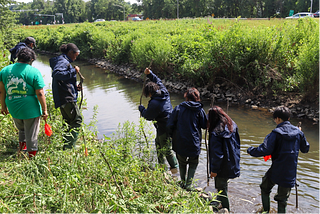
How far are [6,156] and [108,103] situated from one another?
7826mm

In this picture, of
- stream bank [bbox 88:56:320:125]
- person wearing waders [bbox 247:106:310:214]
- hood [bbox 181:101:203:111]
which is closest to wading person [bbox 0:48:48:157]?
hood [bbox 181:101:203:111]

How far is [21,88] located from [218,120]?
341 cm

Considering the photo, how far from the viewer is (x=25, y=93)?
4777mm

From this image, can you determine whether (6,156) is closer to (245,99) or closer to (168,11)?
(245,99)

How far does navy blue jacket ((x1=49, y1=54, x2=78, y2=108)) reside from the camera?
536 cm

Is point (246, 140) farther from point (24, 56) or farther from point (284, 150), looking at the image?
point (24, 56)

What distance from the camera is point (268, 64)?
11.4m

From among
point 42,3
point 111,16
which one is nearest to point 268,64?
point 111,16

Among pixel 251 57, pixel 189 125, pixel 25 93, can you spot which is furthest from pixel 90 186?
pixel 251 57

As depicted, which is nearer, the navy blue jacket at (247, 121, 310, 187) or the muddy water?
the navy blue jacket at (247, 121, 310, 187)

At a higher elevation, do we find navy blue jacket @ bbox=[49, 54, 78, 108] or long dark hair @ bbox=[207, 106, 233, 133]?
navy blue jacket @ bbox=[49, 54, 78, 108]

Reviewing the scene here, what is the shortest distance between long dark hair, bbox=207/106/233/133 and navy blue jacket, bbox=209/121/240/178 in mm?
47

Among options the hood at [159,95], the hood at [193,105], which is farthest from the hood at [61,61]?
the hood at [193,105]

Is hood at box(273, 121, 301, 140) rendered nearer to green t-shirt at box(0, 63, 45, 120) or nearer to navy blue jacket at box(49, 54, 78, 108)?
navy blue jacket at box(49, 54, 78, 108)
